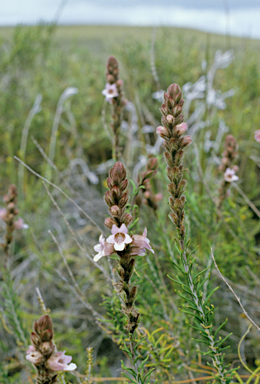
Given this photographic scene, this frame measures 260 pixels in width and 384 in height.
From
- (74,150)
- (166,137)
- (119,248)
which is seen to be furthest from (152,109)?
(119,248)

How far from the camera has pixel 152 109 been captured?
396 cm

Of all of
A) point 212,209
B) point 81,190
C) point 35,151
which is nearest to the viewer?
point 212,209

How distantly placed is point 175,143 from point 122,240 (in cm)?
31

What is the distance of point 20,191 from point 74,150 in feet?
3.89

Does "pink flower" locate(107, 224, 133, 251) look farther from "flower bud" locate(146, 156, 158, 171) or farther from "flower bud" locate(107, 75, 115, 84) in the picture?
"flower bud" locate(107, 75, 115, 84)

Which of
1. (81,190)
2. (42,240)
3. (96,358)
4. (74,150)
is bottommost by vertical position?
(96,358)

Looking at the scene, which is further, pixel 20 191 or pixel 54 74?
pixel 54 74

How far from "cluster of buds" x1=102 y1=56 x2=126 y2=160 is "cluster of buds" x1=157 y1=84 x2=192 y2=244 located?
0.58 metres

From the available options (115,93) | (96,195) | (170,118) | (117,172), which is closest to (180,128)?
(170,118)

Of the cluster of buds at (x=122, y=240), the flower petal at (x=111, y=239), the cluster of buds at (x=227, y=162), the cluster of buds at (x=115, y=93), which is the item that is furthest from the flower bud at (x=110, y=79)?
the flower petal at (x=111, y=239)

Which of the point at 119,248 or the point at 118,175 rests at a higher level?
the point at 118,175

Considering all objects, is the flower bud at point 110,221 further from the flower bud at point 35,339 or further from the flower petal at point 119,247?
the flower bud at point 35,339

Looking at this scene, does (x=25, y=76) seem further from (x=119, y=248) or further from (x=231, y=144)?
(x=119, y=248)

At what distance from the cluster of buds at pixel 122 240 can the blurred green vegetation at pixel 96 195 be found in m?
0.40
